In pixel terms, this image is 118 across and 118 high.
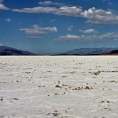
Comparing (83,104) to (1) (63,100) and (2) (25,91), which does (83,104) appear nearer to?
(1) (63,100)

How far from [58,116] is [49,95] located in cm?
308

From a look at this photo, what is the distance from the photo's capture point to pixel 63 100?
8.91 m

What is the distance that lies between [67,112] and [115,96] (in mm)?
3073

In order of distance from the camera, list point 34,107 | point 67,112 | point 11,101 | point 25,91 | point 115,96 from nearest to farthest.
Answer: point 67,112 → point 34,107 → point 11,101 → point 115,96 → point 25,91

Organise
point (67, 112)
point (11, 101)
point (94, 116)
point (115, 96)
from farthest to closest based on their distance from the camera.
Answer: point (115, 96), point (11, 101), point (67, 112), point (94, 116)

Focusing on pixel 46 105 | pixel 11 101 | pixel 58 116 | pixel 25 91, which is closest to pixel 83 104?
pixel 46 105

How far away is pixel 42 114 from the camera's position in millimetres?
7027

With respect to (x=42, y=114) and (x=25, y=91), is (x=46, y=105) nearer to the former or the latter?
(x=42, y=114)

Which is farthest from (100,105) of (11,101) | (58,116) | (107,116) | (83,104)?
(11,101)

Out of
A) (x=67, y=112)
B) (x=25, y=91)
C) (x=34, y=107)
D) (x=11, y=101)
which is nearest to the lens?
(x=67, y=112)

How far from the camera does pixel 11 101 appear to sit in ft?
28.4

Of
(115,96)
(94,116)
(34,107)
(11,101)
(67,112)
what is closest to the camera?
(94,116)

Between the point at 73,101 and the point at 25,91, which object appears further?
the point at 25,91

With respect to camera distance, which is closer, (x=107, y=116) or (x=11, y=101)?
(x=107, y=116)
